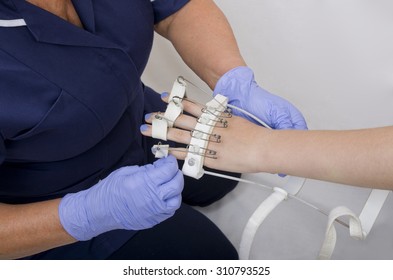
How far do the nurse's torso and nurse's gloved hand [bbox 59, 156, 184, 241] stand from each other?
0.38 ft

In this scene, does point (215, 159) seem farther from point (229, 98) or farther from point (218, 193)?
point (218, 193)

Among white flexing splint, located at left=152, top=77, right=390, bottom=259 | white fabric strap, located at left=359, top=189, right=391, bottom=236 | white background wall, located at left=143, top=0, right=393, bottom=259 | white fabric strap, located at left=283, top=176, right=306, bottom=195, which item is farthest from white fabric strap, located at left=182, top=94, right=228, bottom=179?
white background wall, located at left=143, top=0, right=393, bottom=259

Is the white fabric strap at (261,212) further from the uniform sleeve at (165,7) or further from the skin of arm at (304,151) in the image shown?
the uniform sleeve at (165,7)

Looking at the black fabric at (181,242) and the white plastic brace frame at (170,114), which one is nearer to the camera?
the white plastic brace frame at (170,114)

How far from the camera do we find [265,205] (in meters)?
0.91

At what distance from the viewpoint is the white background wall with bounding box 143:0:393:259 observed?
118 cm

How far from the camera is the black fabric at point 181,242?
1072 millimetres

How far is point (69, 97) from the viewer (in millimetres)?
834

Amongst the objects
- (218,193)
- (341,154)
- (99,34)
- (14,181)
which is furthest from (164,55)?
(341,154)

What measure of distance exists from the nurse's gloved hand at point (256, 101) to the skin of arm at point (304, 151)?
0.07 metres

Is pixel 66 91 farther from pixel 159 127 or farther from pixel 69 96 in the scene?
pixel 159 127

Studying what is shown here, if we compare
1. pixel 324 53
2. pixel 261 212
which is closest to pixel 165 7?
pixel 324 53

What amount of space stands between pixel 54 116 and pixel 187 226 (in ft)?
1.61

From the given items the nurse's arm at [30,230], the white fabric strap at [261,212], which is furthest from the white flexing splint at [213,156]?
the nurse's arm at [30,230]
